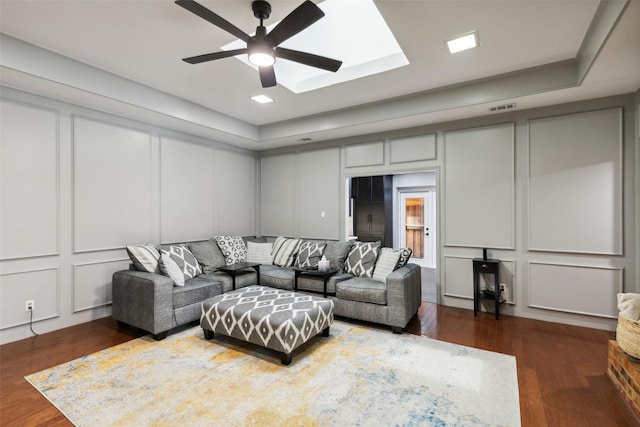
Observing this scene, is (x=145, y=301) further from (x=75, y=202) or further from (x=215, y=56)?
(x=215, y=56)

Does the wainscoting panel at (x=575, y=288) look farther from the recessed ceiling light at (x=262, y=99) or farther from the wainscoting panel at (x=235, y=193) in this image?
the wainscoting panel at (x=235, y=193)

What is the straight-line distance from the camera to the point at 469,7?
2.26m

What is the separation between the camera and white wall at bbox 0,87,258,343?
316 centimetres

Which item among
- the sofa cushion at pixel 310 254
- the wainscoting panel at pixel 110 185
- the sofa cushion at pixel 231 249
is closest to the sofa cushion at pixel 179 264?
the sofa cushion at pixel 231 249

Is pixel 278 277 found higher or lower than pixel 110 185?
lower

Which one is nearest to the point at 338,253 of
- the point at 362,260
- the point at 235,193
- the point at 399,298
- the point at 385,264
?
the point at 362,260

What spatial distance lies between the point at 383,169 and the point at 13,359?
189 inches

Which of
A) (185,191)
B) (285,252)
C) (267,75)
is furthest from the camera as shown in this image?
(285,252)

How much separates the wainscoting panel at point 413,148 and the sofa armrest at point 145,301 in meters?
3.56

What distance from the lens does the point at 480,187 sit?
413cm

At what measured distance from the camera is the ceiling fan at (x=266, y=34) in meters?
1.88

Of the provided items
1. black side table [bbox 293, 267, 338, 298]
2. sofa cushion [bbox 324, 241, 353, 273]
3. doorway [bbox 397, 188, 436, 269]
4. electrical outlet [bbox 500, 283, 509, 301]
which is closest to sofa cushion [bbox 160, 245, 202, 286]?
black side table [bbox 293, 267, 338, 298]

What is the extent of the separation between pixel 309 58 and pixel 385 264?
Answer: 2.56 m

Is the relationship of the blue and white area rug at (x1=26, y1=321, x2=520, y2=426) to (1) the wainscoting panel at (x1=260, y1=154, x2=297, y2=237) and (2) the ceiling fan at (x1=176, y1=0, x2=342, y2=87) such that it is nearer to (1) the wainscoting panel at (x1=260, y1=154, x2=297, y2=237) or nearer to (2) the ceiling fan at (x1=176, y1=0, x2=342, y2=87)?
(2) the ceiling fan at (x1=176, y1=0, x2=342, y2=87)
